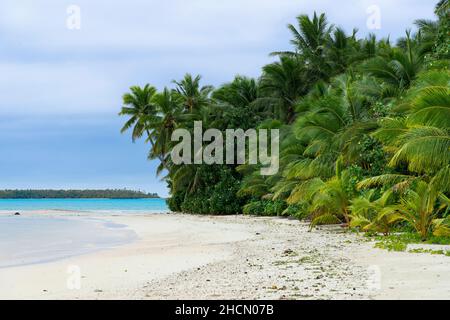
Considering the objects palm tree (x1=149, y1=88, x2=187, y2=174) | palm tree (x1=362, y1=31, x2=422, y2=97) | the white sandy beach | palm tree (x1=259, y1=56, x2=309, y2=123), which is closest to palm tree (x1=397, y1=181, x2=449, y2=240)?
the white sandy beach

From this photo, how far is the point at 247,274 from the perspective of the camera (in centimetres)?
830

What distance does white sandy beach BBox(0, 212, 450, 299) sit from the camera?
6590mm

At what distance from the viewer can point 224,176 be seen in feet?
107

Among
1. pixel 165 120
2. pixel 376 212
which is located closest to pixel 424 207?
pixel 376 212

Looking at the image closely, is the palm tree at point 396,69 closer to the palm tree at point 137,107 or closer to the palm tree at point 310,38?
the palm tree at point 310,38

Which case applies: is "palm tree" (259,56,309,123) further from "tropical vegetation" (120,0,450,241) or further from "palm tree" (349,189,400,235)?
"palm tree" (349,189,400,235)

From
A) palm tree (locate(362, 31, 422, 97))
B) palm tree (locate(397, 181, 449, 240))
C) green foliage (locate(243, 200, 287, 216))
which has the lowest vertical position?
green foliage (locate(243, 200, 287, 216))

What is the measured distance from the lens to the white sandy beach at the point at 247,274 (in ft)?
21.6

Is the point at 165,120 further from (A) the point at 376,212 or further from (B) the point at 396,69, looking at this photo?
(A) the point at 376,212

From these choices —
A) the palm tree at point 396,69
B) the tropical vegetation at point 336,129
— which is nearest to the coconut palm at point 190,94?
the tropical vegetation at point 336,129

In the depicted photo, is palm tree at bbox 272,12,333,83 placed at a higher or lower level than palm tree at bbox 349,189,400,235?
higher
